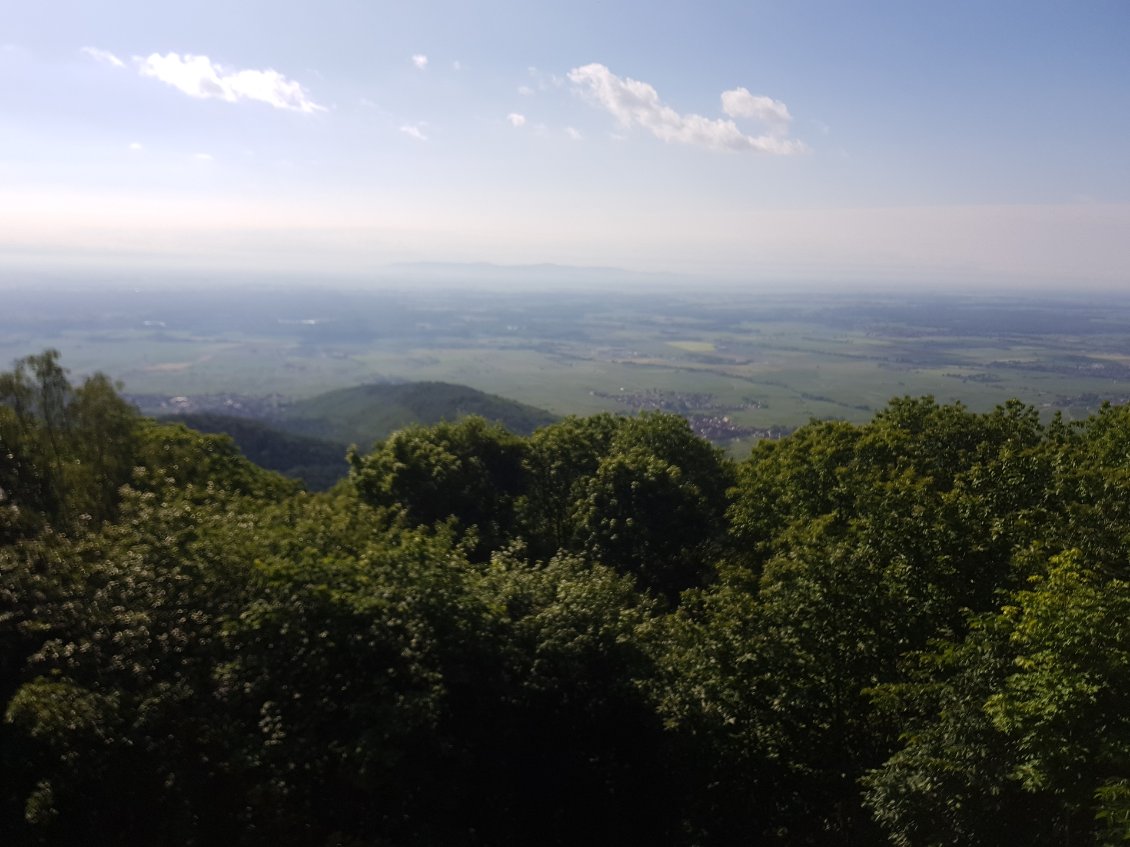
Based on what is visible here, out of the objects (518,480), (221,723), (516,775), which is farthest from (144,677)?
(518,480)

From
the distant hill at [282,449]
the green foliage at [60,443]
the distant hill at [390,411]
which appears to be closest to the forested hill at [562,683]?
the green foliage at [60,443]

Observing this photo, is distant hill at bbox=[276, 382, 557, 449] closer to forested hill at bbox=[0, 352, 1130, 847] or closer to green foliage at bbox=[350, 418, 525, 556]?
green foliage at bbox=[350, 418, 525, 556]

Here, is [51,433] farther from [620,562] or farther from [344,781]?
[620,562]

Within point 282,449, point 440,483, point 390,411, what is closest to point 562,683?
point 440,483

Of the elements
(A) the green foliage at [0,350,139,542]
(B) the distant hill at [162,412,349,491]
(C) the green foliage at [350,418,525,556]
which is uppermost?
(A) the green foliage at [0,350,139,542]

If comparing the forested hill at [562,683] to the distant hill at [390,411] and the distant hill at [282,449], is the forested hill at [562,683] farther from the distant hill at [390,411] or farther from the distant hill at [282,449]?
the distant hill at [390,411]

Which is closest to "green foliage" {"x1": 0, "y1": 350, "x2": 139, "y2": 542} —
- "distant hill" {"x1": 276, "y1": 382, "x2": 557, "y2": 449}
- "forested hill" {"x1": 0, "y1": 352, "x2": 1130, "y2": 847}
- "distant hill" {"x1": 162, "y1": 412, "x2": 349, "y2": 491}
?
"forested hill" {"x1": 0, "y1": 352, "x2": 1130, "y2": 847}

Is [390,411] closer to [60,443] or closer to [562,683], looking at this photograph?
[60,443]
